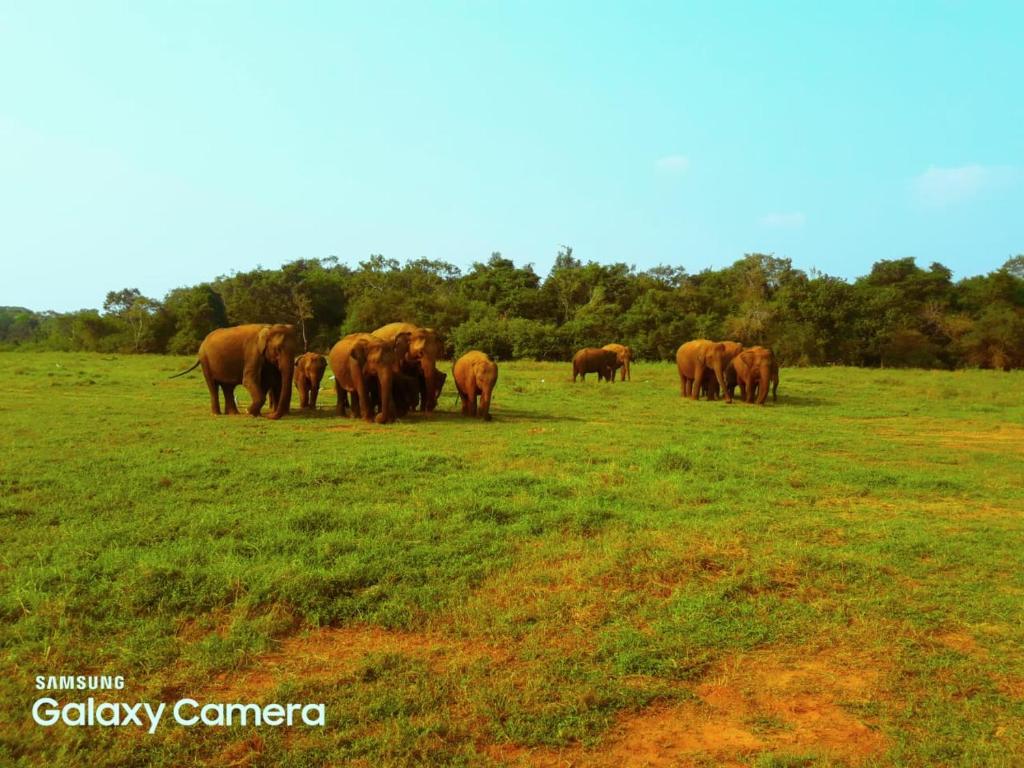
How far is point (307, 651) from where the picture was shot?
418cm

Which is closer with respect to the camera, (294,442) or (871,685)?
(871,685)

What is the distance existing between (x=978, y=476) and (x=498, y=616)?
25.3 ft

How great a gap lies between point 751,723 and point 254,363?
12.4 meters

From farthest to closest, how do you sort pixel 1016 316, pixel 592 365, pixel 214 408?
pixel 1016 316, pixel 592 365, pixel 214 408

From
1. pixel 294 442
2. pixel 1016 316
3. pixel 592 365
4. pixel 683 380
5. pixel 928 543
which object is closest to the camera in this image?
pixel 928 543

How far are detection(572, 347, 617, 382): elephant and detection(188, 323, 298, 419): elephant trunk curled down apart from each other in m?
14.9

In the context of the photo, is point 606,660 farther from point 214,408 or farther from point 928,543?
point 214,408

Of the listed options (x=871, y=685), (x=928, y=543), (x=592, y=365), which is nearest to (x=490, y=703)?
(x=871, y=685)

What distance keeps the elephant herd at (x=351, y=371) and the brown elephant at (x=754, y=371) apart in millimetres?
8226

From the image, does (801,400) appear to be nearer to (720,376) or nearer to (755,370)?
(755,370)

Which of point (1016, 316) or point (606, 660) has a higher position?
point (1016, 316)

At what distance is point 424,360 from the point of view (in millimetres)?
14969

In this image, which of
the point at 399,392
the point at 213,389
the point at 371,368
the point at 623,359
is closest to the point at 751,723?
the point at 371,368

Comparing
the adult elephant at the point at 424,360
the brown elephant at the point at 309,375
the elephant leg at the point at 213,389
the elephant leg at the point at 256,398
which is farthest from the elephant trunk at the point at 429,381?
the elephant leg at the point at 213,389
